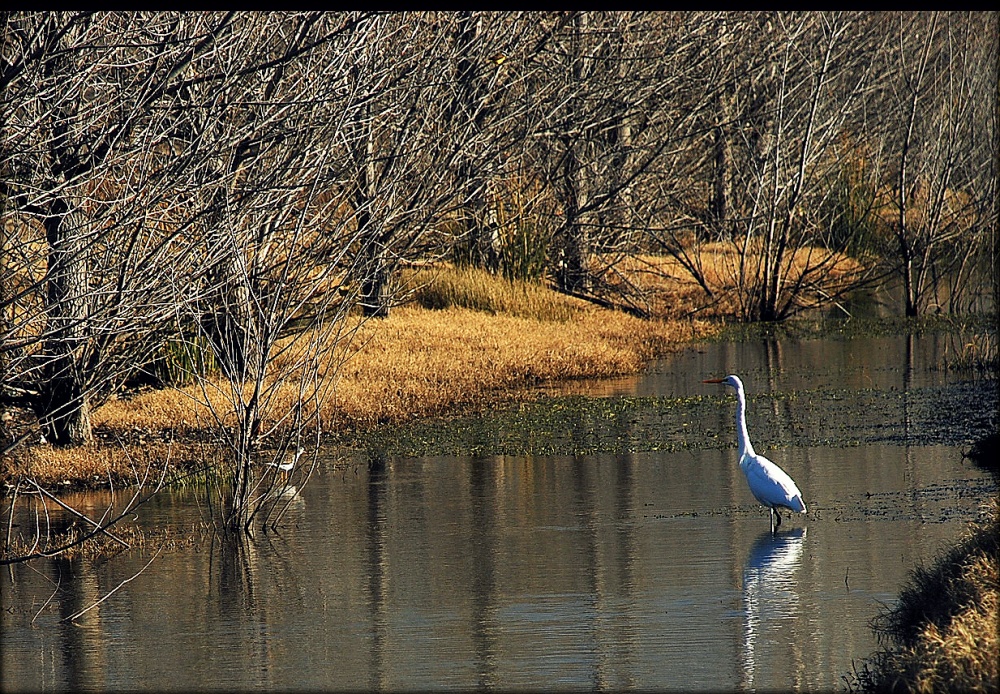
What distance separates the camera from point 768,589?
9078 millimetres

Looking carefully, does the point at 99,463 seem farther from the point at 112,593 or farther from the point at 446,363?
the point at 446,363

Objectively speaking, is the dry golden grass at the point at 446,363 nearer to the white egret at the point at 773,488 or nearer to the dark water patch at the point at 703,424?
the dark water patch at the point at 703,424

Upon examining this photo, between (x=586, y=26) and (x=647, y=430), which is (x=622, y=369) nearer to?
(x=647, y=430)

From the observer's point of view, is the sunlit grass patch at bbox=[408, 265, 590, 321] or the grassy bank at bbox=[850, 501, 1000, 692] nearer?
the grassy bank at bbox=[850, 501, 1000, 692]

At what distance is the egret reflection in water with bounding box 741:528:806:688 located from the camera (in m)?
7.99

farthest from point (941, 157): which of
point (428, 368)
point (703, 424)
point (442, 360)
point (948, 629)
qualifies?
point (948, 629)

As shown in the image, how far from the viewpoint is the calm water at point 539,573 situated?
7.81 meters

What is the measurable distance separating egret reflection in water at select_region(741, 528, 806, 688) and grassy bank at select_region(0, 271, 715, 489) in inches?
154

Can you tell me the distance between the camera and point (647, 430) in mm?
15445

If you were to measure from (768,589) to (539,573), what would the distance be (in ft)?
5.31

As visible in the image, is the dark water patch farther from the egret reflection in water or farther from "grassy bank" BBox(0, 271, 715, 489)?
the egret reflection in water

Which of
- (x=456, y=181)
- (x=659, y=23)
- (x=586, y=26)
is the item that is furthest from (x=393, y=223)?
(x=659, y=23)

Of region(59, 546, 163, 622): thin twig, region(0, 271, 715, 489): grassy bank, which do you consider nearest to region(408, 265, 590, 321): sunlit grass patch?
region(0, 271, 715, 489): grassy bank

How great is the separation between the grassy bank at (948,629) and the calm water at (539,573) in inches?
12.6
